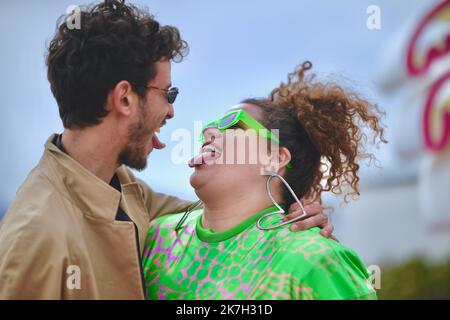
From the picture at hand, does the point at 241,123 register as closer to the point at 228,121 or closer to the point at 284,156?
the point at 228,121

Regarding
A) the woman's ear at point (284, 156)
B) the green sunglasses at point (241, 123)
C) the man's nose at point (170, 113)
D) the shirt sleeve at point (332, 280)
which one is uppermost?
the man's nose at point (170, 113)

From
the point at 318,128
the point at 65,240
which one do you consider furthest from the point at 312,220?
the point at 65,240

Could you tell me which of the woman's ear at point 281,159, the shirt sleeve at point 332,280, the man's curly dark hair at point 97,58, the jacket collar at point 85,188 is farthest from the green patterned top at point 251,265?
the man's curly dark hair at point 97,58

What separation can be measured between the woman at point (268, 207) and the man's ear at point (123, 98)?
0.37 metres

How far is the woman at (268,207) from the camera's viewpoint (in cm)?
256

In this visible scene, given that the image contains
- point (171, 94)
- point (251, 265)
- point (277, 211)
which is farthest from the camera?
point (171, 94)

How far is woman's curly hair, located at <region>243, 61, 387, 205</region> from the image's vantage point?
9.91 ft

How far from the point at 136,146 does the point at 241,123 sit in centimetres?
49

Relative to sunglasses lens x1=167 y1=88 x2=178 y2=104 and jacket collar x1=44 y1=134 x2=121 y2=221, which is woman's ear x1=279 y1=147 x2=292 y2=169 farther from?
jacket collar x1=44 y1=134 x2=121 y2=221

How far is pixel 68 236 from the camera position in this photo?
2.58m

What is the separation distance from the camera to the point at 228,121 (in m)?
2.94

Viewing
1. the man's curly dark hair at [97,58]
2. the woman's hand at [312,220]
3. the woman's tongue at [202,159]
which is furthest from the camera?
the man's curly dark hair at [97,58]

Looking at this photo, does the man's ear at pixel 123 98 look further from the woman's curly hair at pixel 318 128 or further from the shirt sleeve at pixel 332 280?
the shirt sleeve at pixel 332 280
